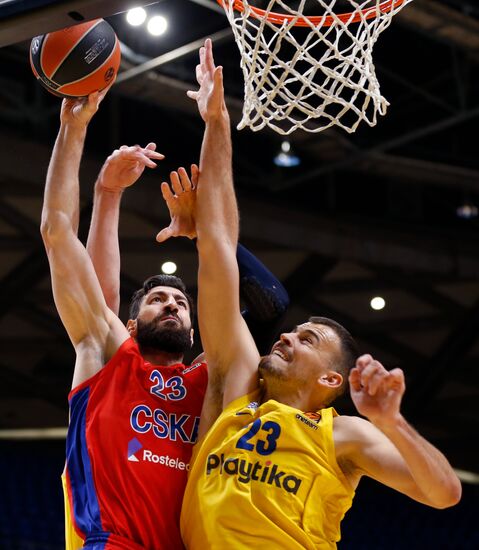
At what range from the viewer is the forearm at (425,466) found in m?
2.65

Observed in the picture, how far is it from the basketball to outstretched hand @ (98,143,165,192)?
0.44 m

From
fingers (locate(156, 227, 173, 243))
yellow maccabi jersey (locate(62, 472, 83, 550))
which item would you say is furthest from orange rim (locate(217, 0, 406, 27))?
yellow maccabi jersey (locate(62, 472, 83, 550))

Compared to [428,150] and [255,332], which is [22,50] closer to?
[428,150]

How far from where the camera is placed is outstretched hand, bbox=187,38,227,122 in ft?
11.7

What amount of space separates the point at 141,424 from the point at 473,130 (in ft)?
30.9

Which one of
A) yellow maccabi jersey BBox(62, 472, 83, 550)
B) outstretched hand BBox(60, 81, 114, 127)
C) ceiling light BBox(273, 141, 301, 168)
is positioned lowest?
ceiling light BBox(273, 141, 301, 168)

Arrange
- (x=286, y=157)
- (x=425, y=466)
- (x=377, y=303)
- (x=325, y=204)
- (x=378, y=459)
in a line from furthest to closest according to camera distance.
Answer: (x=377, y=303)
(x=325, y=204)
(x=286, y=157)
(x=378, y=459)
(x=425, y=466)

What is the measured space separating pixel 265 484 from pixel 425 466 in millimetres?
594

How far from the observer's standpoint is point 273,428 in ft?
10.5

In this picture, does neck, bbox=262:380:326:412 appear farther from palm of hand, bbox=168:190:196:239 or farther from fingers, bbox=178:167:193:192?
fingers, bbox=178:167:193:192

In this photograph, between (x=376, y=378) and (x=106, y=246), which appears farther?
(x=106, y=246)

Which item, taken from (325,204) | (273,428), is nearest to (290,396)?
(273,428)

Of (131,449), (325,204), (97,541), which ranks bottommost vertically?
(325,204)

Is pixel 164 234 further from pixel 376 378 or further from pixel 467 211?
pixel 467 211
